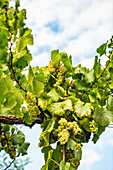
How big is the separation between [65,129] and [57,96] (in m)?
0.21

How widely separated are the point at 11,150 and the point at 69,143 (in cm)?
90

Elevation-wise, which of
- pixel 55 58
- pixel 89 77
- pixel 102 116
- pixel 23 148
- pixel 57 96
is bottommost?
pixel 23 148

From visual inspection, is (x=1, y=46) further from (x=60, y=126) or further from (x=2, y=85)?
(x=60, y=126)

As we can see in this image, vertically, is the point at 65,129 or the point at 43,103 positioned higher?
the point at 43,103

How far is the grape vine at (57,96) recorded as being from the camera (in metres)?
1.19

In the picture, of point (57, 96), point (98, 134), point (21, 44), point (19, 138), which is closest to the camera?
point (21, 44)

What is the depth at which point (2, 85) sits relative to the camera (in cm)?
119

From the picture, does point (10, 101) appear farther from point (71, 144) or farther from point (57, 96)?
point (71, 144)

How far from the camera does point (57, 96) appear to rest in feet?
4.24

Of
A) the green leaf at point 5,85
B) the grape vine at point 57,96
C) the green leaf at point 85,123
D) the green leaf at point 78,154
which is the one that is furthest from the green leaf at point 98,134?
the green leaf at point 5,85

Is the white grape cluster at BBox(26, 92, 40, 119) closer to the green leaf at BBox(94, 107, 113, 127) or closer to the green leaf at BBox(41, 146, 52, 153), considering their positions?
the green leaf at BBox(41, 146, 52, 153)

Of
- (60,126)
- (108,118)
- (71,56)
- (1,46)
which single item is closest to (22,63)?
(1,46)

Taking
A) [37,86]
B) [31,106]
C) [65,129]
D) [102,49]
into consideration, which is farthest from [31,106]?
[102,49]

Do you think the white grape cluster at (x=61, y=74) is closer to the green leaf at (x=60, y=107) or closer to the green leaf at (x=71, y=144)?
the green leaf at (x=60, y=107)
